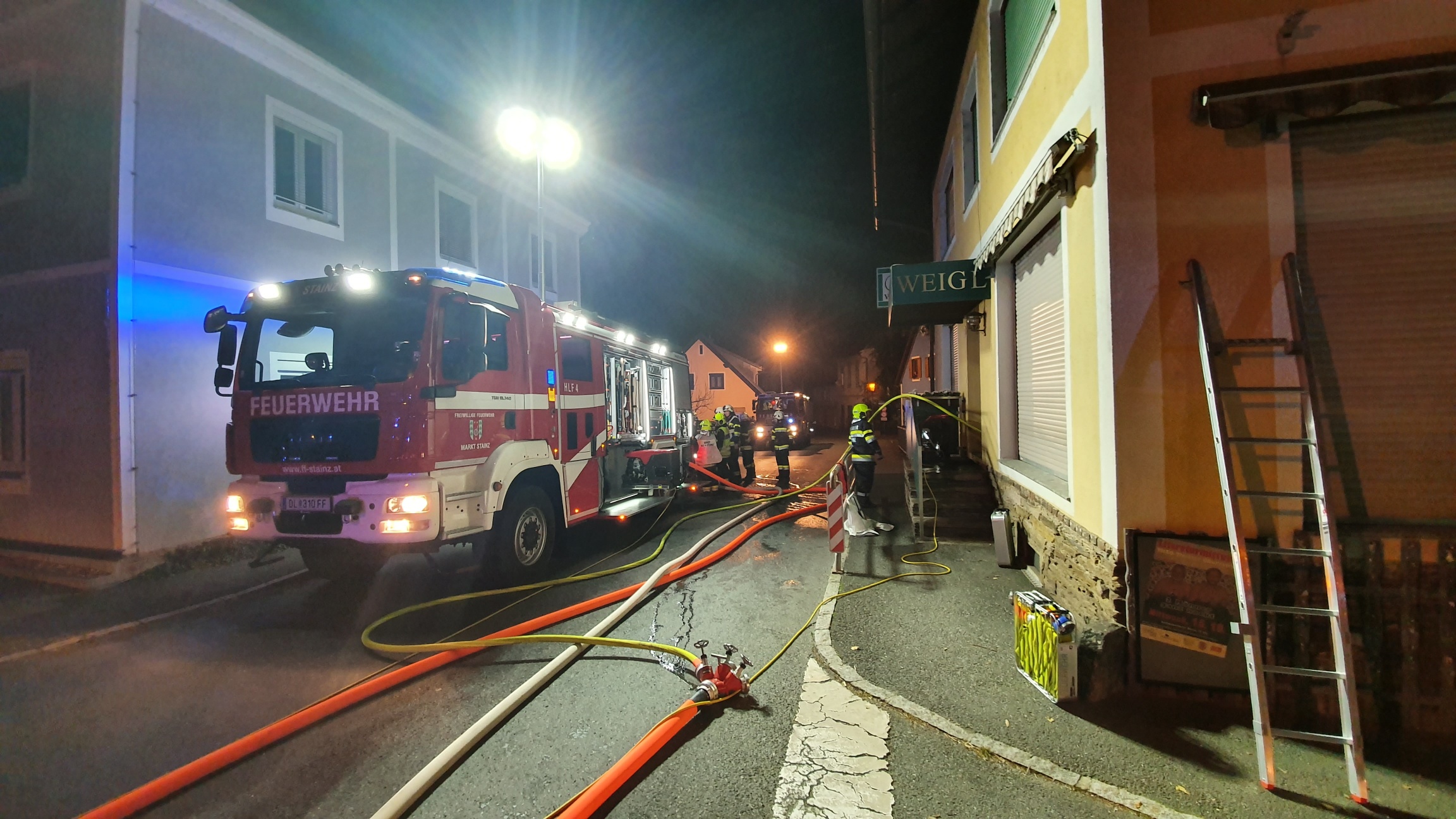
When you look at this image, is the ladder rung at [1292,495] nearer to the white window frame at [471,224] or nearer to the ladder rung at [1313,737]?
the ladder rung at [1313,737]

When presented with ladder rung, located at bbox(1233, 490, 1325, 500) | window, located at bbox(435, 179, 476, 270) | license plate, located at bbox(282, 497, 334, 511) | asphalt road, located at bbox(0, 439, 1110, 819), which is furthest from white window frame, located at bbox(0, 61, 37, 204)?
ladder rung, located at bbox(1233, 490, 1325, 500)

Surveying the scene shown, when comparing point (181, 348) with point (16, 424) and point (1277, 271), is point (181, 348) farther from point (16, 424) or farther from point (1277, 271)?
point (1277, 271)

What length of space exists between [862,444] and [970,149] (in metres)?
5.00

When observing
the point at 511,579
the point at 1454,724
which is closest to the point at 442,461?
the point at 511,579

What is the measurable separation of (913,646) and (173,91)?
424 inches

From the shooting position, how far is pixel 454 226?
41.0 ft

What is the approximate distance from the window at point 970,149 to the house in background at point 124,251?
10393 mm

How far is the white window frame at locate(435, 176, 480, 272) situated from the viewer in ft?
38.6

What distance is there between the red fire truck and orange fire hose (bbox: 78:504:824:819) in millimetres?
1104

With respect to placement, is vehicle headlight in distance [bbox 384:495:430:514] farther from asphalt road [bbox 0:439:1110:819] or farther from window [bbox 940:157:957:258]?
window [bbox 940:157:957:258]

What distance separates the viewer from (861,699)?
340cm

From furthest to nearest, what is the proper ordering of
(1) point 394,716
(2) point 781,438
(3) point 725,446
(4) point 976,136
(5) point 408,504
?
(3) point 725,446 → (2) point 781,438 → (4) point 976,136 → (5) point 408,504 → (1) point 394,716

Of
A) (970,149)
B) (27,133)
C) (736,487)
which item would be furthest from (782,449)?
(27,133)

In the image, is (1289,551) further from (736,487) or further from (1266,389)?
(736,487)
